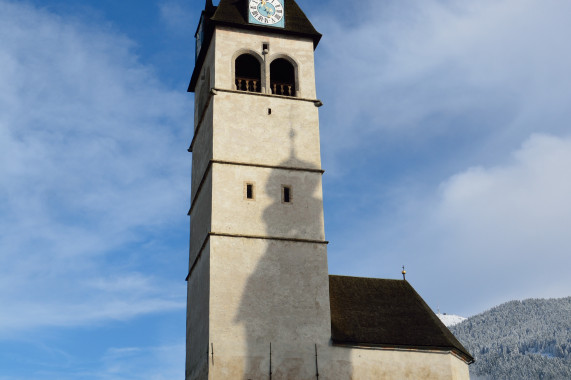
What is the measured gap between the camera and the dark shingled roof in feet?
94.4

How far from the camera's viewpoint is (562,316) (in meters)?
180

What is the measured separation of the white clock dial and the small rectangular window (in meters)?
8.00

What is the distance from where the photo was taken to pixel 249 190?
30.2m

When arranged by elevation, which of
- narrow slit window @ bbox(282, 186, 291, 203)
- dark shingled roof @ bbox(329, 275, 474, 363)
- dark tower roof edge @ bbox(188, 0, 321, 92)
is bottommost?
dark shingled roof @ bbox(329, 275, 474, 363)

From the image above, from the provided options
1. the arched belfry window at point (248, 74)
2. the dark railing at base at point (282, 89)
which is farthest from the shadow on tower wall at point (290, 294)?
the arched belfry window at point (248, 74)

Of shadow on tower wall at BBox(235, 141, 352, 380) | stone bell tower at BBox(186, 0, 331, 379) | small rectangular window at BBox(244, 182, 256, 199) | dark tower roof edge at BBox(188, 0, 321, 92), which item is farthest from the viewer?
dark tower roof edge at BBox(188, 0, 321, 92)

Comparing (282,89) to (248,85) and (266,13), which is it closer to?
(248,85)

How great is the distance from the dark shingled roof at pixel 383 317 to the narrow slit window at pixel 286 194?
3.84 m

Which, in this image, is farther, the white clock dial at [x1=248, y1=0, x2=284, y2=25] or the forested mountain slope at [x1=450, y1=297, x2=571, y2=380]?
the forested mountain slope at [x1=450, y1=297, x2=571, y2=380]

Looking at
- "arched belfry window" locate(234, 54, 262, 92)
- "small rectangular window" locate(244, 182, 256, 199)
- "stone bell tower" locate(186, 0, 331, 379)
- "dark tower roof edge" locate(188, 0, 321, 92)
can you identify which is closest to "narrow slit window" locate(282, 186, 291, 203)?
"stone bell tower" locate(186, 0, 331, 379)

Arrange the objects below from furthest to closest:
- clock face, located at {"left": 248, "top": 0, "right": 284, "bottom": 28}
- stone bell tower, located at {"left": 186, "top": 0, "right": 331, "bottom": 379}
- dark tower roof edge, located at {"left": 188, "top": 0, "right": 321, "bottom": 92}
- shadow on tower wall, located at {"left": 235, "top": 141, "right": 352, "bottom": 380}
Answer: clock face, located at {"left": 248, "top": 0, "right": 284, "bottom": 28} → dark tower roof edge, located at {"left": 188, "top": 0, "right": 321, "bottom": 92} → stone bell tower, located at {"left": 186, "top": 0, "right": 331, "bottom": 379} → shadow on tower wall, located at {"left": 235, "top": 141, "right": 352, "bottom": 380}

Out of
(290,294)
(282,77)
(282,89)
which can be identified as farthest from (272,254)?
(282,77)

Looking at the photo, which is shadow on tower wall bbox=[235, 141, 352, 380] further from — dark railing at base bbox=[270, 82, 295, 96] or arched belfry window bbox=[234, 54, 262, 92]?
arched belfry window bbox=[234, 54, 262, 92]

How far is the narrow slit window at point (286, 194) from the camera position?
30.4m
